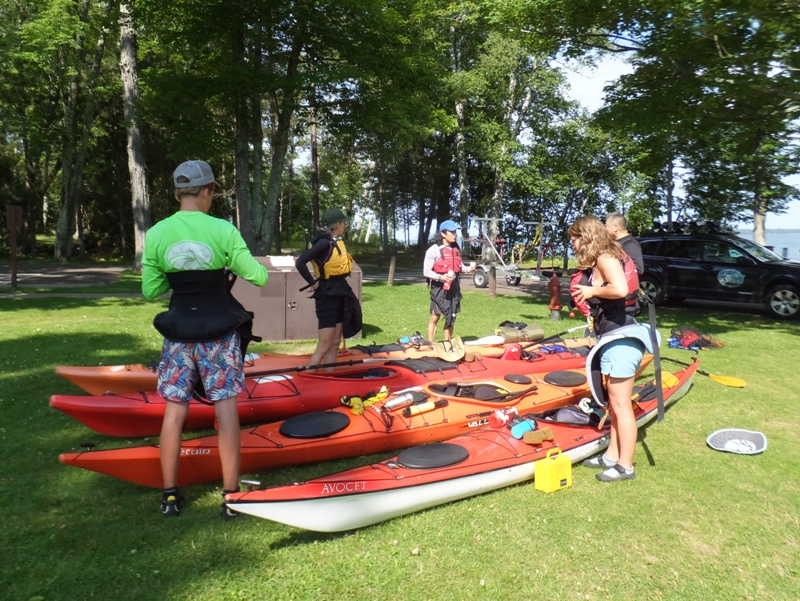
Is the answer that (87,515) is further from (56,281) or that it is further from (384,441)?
(56,281)

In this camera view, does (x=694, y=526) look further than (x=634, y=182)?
No

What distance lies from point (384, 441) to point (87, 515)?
2099mm

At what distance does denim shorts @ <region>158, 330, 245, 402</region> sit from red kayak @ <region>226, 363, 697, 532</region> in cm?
66

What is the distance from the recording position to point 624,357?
13.2 feet

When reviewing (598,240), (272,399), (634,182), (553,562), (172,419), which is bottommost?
(553,562)

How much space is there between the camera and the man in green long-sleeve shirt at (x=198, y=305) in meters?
3.22

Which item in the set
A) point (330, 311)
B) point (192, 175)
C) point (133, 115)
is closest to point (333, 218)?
point (330, 311)

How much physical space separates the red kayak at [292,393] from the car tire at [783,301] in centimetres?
813

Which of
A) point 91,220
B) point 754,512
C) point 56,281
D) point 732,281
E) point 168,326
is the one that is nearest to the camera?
point 168,326

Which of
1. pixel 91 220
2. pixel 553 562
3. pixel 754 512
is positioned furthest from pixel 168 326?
pixel 91 220

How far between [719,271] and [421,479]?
1150cm

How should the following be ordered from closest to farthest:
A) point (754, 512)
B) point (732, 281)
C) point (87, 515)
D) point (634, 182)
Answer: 1. point (87, 515)
2. point (754, 512)
3. point (732, 281)
4. point (634, 182)

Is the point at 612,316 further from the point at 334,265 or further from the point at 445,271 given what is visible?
the point at 445,271

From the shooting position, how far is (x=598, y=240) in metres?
3.97
